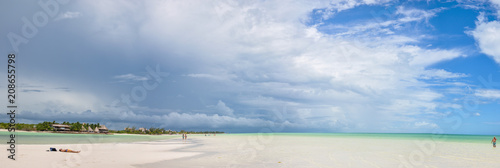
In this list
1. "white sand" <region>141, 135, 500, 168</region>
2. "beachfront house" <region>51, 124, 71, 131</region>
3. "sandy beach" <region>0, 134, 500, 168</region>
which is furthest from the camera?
"beachfront house" <region>51, 124, 71, 131</region>

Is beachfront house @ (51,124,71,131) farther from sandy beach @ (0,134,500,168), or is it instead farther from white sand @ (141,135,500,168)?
white sand @ (141,135,500,168)

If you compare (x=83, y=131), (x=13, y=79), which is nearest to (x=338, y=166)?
(x=13, y=79)

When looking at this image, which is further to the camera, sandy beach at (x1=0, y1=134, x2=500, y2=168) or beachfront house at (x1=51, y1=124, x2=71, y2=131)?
beachfront house at (x1=51, y1=124, x2=71, y2=131)

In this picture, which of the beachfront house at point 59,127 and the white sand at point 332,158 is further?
the beachfront house at point 59,127

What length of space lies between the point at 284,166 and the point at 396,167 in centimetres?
785

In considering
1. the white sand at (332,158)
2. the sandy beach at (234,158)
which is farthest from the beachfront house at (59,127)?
the white sand at (332,158)

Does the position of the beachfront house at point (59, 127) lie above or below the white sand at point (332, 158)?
below

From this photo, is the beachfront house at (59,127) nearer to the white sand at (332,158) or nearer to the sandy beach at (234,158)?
the sandy beach at (234,158)

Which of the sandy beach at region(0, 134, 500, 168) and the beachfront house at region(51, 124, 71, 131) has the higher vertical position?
the sandy beach at region(0, 134, 500, 168)

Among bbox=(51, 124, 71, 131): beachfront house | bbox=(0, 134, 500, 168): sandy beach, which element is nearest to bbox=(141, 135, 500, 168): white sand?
bbox=(0, 134, 500, 168): sandy beach

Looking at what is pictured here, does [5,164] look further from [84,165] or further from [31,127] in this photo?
[31,127]

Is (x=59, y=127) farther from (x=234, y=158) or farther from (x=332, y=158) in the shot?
(x=332, y=158)

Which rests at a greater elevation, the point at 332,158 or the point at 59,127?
the point at 332,158

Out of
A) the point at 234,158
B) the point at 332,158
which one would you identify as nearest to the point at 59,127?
Result: the point at 234,158
